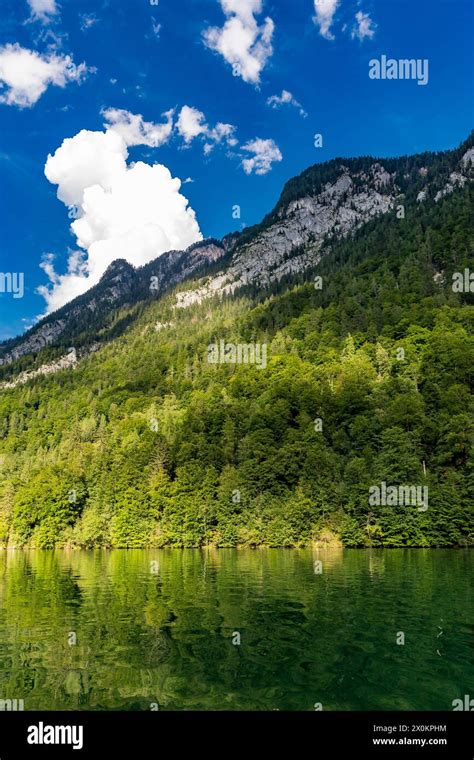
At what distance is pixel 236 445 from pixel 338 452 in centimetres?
1966

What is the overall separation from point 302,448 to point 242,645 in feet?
235

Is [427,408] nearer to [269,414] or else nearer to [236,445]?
[269,414]

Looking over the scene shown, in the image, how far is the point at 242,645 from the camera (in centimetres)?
2106

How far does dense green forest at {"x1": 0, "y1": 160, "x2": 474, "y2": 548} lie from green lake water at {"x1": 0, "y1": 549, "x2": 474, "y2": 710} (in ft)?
147

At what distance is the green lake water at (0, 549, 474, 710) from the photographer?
51.5ft

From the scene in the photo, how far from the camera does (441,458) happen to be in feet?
275
